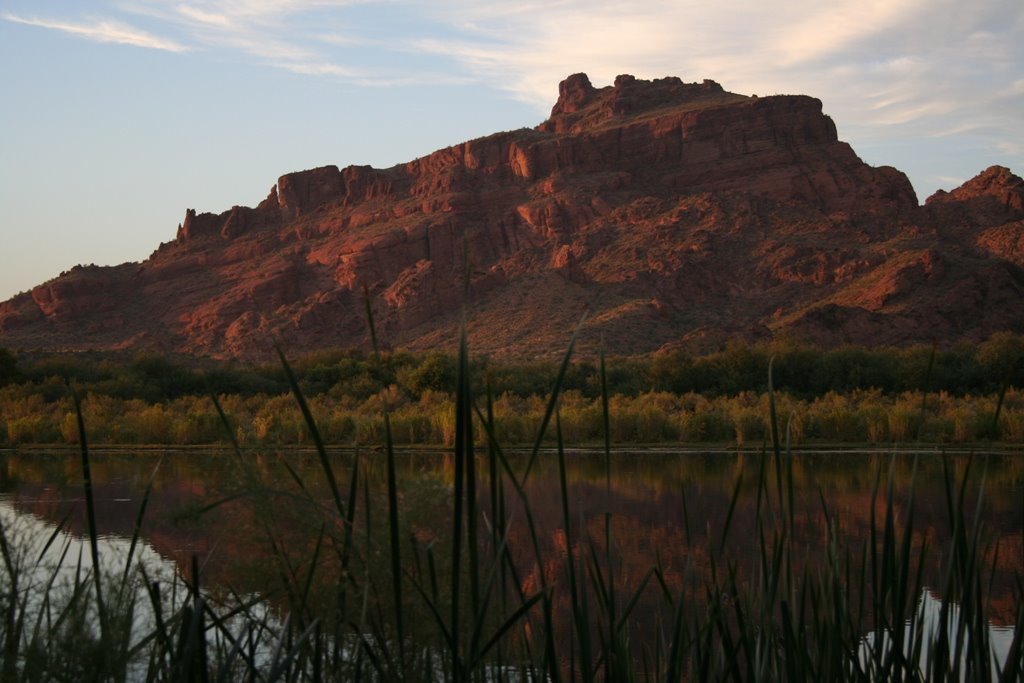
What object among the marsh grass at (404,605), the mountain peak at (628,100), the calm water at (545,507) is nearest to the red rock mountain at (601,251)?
the mountain peak at (628,100)

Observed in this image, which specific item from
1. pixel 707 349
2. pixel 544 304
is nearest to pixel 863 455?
pixel 707 349

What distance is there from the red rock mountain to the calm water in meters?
36.2

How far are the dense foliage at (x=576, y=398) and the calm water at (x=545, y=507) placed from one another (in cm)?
216

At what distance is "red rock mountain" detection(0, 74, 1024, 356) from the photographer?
63.8 meters

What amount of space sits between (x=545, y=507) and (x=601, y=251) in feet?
213

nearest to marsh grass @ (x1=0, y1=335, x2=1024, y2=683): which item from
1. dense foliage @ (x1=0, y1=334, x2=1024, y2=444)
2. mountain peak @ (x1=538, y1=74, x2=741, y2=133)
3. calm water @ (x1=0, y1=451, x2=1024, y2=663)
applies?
calm water @ (x1=0, y1=451, x2=1024, y2=663)

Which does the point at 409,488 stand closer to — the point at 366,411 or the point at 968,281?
the point at 366,411

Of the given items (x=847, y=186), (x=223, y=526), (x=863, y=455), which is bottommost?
(x=863, y=455)

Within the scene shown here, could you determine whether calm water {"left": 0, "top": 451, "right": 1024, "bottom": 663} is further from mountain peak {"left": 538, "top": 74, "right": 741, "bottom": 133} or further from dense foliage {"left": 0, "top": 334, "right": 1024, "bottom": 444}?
mountain peak {"left": 538, "top": 74, "right": 741, "bottom": 133}

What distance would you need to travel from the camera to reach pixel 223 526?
3424mm

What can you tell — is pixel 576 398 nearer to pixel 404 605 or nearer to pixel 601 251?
pixel 404 605

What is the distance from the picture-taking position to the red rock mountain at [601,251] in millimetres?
63781

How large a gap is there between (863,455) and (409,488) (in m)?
16.8

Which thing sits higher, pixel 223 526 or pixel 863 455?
pixel 223 526
